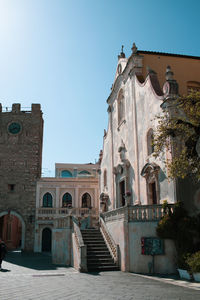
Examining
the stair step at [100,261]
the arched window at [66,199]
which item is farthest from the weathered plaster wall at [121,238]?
the arched window at [66,199]

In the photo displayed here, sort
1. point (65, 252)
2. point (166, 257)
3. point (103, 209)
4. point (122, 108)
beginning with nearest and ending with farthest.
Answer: point (166, 257), point (65, 252), point (122, 108), point (103, 209)

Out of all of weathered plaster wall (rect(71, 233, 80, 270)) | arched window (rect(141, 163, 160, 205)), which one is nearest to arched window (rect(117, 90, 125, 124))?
arched window (rect(141, 163, 160, 205))

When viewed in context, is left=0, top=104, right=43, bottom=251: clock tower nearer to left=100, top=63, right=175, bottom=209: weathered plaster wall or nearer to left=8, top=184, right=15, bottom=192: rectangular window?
left=8, top=184, right=15, bottom=192: rectangular window

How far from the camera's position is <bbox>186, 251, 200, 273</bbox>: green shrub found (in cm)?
1203

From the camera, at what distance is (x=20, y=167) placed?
35.9 m

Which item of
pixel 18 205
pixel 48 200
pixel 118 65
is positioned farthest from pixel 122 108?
pixel 18 205

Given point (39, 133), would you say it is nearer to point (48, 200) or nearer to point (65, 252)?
point (48, 200)

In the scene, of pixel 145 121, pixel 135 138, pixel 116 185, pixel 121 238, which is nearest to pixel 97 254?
pixel 121 238

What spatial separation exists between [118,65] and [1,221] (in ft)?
75.1

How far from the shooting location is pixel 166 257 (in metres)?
14.4

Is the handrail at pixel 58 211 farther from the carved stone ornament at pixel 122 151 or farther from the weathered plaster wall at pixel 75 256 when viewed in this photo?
the weathered plaster wall at pixel 75 256

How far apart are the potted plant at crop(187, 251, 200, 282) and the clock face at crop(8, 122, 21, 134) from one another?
29.4 metres

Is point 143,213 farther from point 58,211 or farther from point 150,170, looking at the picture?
point 58,211

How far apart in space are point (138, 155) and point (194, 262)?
998 cm
